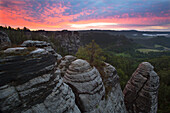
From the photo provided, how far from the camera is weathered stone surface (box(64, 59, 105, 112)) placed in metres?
9.66

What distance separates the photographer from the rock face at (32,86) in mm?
5027

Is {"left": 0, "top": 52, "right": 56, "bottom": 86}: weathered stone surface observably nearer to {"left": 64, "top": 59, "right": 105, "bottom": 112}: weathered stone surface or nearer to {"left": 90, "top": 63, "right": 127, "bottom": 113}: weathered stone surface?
{"left": 64, "top": 59, "right": 105, "bottom": 112}: weathered stone surface

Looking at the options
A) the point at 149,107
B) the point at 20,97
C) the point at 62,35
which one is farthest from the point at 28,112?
the point at 62,35

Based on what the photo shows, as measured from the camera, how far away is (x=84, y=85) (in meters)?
9.89

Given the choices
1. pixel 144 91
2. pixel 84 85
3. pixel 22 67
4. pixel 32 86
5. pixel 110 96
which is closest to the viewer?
A: pixel 22 67

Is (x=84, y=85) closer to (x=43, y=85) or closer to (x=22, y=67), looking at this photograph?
(x=43, y=85)

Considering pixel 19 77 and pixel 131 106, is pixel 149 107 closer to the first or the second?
pixel 131 106

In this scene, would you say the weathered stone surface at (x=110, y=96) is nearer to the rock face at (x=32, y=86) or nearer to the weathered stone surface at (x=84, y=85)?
the weathered stone surface at (x=84, y=85)

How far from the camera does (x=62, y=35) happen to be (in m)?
101

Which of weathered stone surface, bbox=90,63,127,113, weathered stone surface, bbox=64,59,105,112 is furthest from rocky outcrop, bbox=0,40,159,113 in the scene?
weathered stone surface, bbox=90,63,127,113

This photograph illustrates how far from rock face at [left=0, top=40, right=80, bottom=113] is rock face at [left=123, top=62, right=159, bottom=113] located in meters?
15.7

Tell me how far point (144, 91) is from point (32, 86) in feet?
64.4

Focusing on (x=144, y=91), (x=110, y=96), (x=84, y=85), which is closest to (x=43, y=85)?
(x=84, y=85)

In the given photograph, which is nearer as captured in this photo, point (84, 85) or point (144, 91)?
point (84, 85)
